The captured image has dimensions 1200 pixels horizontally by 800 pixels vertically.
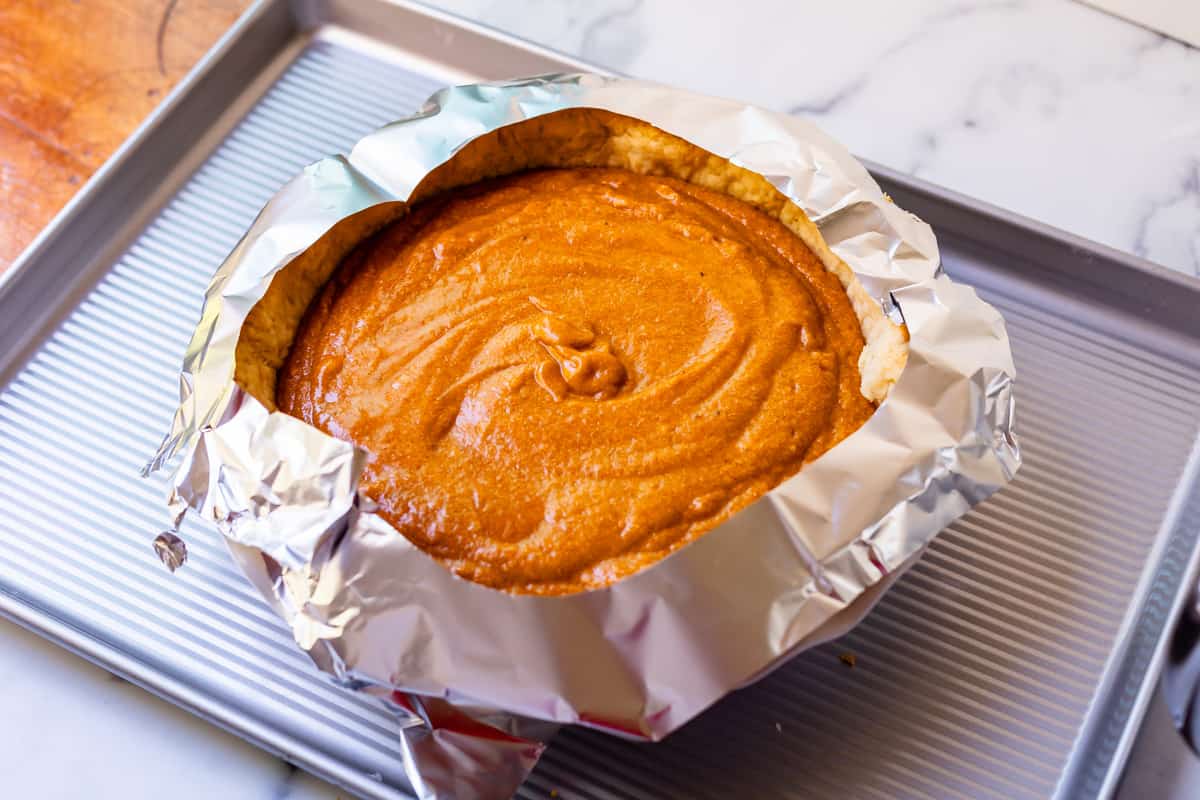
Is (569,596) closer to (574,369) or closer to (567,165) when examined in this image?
(574,369)

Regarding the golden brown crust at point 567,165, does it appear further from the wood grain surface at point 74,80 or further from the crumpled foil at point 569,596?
the wood grain surface at point 74,80

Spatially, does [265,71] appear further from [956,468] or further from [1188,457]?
[1188,457]

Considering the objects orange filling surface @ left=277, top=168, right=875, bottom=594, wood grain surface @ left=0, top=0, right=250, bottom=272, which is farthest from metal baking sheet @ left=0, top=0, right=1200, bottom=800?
orange filling surface @ left=277, top=168, right=875, bottom=594

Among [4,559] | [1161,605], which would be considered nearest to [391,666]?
[4,559]

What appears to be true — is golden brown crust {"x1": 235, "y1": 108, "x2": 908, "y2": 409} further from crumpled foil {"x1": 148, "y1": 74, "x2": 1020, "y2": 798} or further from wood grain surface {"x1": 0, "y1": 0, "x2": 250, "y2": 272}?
wood grain surface {"x1": 0, "y1": 0, "x2": 250, "y2": 272}

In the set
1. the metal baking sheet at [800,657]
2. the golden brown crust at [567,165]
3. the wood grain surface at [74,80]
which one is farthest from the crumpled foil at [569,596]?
the wood grain surface at [74,80]
